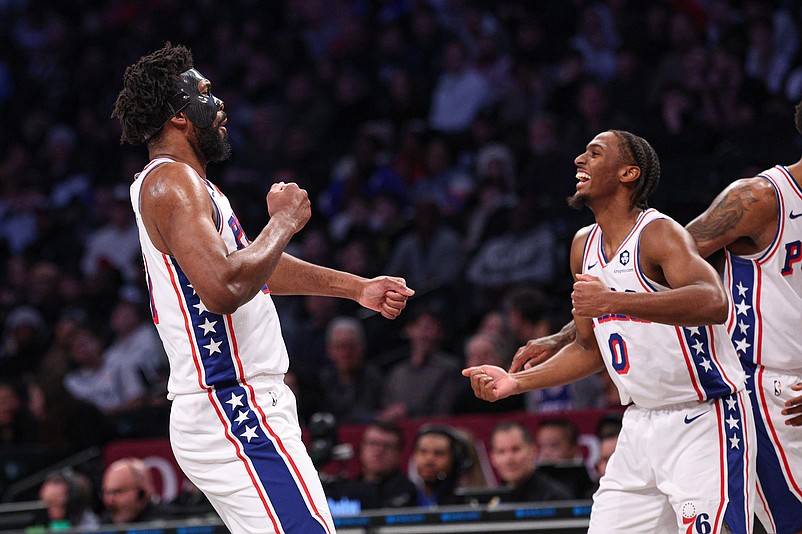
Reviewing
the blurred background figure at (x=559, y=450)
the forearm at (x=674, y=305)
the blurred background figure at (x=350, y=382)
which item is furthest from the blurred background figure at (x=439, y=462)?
the forearm at (x=674, y=305)

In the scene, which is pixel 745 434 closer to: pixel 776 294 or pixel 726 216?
pixel 776 294

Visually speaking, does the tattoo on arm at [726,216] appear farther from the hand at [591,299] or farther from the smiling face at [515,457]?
the smiling face at [515,457]

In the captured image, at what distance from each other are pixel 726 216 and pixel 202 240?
2.22 meters

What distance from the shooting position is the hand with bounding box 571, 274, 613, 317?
13.7 ft

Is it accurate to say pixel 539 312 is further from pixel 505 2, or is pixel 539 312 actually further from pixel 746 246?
pixel 505 2

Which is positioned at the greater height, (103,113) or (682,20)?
(103,113)

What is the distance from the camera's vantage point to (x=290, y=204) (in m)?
4.07

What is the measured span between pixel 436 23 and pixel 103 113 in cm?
470

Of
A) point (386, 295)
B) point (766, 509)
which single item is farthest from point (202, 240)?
point (766, 509)

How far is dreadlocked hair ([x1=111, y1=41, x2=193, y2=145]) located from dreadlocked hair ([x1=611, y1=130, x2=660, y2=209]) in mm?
1871

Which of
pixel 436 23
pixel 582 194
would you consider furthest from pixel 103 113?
pixel 582 194

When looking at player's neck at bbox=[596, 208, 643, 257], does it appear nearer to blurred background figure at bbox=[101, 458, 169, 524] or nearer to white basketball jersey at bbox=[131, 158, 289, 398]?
white basketball jersey at bbox=[131, 158, 289, 398]

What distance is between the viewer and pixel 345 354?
9430 millimetres

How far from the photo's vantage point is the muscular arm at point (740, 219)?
4.70 metres
